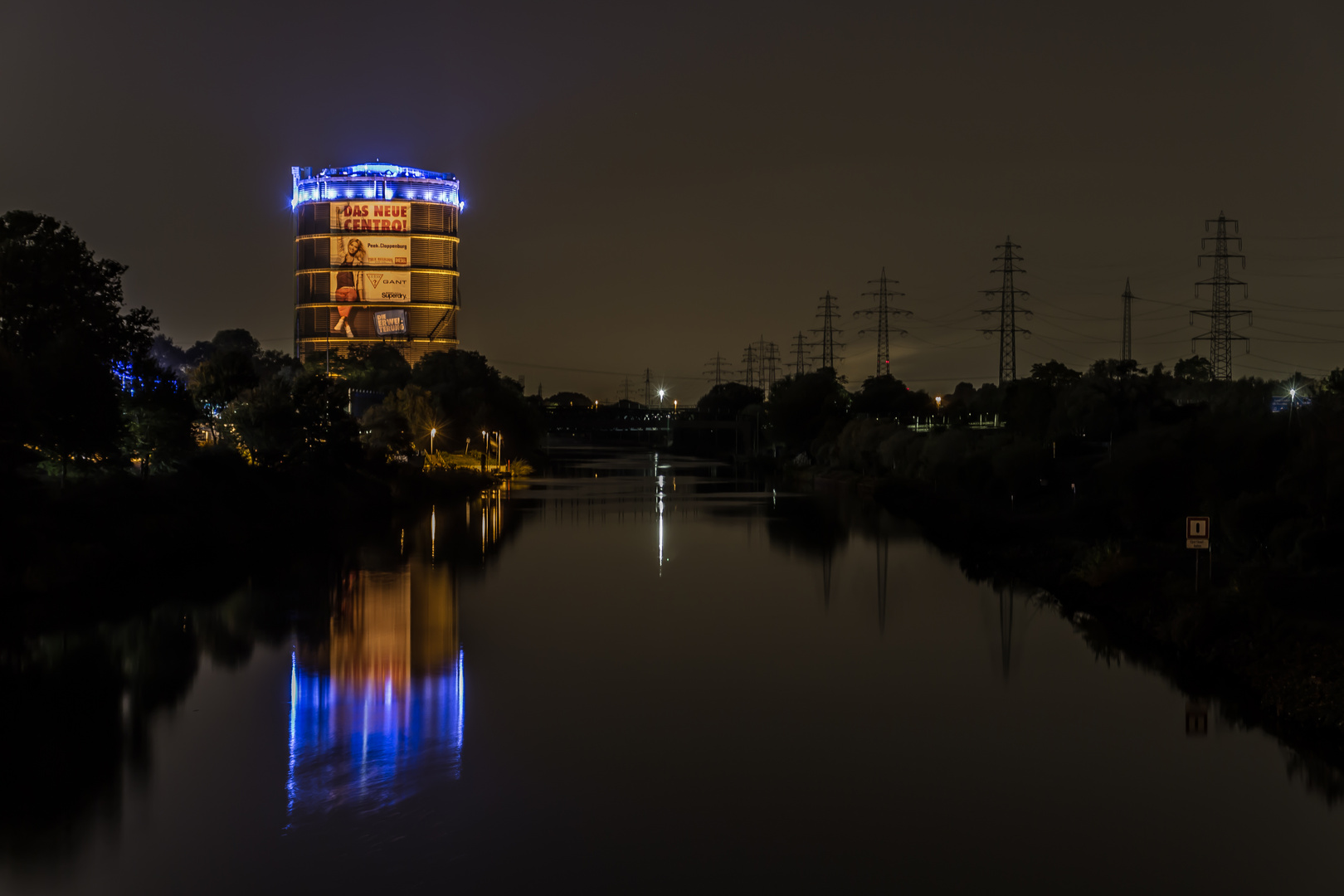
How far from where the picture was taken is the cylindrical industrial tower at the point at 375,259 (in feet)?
483

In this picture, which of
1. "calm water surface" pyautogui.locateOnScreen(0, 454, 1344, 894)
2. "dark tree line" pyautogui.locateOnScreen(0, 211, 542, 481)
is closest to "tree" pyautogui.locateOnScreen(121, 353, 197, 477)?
"dark tree line" pyautogui.locateOnScreen(0, 211, 542, 481)

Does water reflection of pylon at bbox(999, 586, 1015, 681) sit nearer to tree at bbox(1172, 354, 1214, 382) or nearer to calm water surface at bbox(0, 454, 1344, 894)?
calm water surface at bbox(0, 454, 1344, 894)

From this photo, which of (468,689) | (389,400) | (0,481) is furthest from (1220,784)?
(389,400)

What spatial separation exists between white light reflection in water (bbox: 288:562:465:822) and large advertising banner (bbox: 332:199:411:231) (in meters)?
116

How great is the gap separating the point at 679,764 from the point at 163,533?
2865 centimetres

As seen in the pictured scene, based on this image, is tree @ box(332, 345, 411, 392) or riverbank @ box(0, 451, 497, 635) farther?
tree @ box(332, 345, 411, 392)

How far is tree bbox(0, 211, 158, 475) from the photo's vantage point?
4041 cm

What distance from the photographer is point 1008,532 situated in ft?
168

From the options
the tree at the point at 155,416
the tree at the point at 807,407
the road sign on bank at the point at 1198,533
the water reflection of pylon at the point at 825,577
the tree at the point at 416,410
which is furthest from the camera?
the tree at the point at 807,407

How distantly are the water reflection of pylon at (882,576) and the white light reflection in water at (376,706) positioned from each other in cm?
Answer: 1151

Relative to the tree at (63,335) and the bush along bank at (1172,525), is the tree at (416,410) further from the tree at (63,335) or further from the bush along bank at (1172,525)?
the tree at (63,335)

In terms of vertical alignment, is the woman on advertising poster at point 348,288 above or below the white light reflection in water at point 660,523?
above

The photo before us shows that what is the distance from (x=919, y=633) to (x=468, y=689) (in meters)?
13.1

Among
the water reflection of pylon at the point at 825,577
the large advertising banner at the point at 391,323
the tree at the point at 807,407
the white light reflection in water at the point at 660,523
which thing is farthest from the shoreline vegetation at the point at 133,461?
the large advertising banner at the point at 391,323
